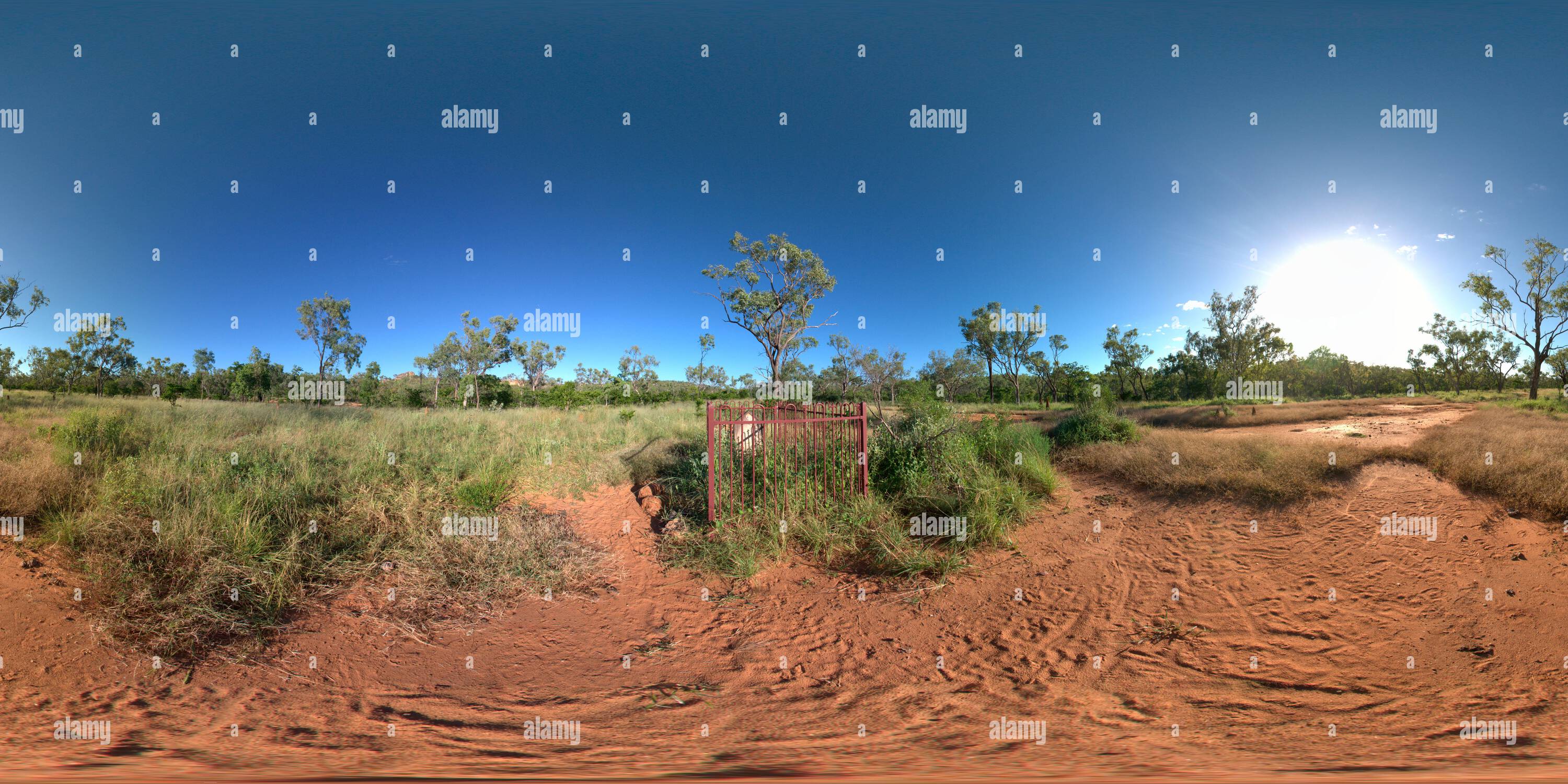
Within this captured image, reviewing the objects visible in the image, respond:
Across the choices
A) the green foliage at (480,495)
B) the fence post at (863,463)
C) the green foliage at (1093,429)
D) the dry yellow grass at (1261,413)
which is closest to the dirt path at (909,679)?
the fence post at (863,463)

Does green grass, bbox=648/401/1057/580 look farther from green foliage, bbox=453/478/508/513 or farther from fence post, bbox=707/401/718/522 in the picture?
green foliage, bbox=453/478/508/513

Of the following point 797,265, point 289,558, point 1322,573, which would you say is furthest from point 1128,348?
point 289,558

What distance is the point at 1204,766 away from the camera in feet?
8.31

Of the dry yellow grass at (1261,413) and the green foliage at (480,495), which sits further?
the dry yellow grass at (1261,413)

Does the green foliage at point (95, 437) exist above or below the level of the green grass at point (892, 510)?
above

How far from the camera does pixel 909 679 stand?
3.71 meters

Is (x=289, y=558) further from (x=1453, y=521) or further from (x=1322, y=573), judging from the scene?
(x=1453, y=521)

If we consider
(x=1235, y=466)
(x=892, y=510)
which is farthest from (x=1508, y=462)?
(x=892, y=510)

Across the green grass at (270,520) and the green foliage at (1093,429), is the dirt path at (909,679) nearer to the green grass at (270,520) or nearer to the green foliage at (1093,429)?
the green grass at (270,520)

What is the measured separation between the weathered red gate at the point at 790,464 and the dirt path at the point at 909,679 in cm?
122

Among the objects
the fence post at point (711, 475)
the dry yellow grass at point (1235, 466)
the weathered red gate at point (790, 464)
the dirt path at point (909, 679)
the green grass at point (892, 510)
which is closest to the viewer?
the dirt path at point (909, 679)

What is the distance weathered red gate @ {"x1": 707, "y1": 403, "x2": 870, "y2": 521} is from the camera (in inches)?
254

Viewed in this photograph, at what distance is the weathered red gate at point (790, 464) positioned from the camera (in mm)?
6441

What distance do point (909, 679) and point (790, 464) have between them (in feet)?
13.1
